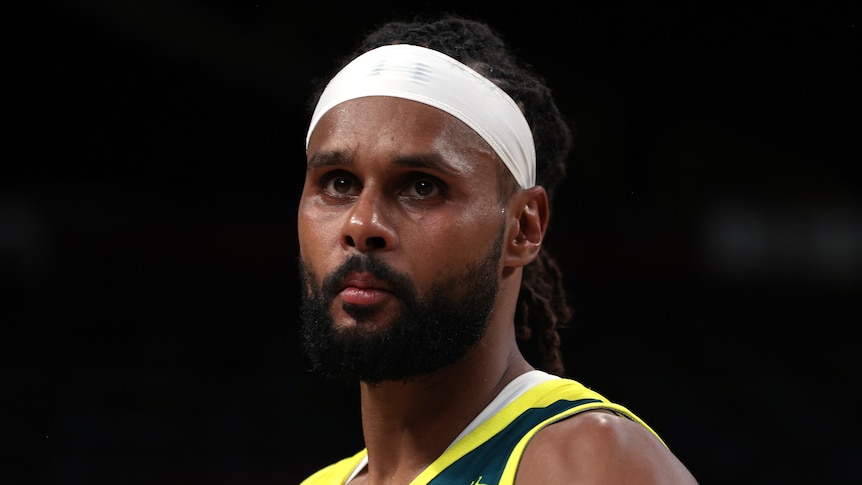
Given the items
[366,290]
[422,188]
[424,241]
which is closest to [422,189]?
[422,188]

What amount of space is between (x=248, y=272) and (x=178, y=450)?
1459mm

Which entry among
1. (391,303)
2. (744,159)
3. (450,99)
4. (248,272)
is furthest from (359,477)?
(744,159)

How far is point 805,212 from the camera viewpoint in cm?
776

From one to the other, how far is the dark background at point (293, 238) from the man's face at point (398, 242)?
4195mm

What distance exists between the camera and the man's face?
82.7 inches

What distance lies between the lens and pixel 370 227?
6.84ft

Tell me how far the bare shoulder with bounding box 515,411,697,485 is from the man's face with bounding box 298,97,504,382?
0.32 metres

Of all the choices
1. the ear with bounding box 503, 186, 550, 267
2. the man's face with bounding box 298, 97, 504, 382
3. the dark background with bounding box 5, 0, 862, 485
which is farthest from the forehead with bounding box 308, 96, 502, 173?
the dark background with bounding box 5, 0, 862, 485

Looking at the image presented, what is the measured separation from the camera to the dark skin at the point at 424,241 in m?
1.99

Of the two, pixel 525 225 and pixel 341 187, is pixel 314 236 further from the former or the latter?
pixel 525 225

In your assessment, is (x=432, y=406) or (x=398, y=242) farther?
(x=432, y=406)

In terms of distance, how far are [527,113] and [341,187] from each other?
489 mm

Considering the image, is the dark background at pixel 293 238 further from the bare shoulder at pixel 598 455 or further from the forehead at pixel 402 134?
the bare shoulder at pixel 598 455

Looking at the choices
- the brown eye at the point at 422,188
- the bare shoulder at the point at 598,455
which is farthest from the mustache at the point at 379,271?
the bare shoulder at the point at 598,455
